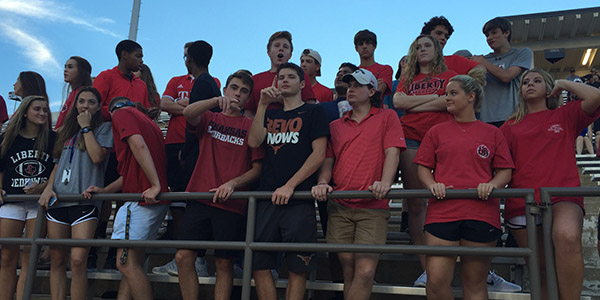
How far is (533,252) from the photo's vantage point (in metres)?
2.54

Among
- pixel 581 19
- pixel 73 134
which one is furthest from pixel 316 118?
pixel 581 19

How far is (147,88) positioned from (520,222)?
3895mm

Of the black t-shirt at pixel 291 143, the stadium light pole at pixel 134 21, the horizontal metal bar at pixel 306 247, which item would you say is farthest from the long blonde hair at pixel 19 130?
the stadium light pole at pixel 134 21

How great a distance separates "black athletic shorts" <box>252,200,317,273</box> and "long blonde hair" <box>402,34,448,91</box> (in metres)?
1.46

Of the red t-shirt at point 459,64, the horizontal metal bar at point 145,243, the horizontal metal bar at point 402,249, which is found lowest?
the horizontal metal bar at point 145,243

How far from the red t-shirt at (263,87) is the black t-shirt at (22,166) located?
1855mm

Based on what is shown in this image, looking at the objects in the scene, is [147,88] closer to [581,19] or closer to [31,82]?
[31,82]

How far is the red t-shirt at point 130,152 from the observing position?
361cm

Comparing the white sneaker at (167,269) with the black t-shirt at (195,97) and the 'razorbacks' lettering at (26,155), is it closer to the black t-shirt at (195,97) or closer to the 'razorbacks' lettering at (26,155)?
the black t-shirt at (195,97)

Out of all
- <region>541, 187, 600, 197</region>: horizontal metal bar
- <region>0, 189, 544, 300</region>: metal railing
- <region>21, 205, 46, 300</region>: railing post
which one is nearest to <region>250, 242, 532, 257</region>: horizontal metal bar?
<region>0, 189, 544, 300</region>: metal railing

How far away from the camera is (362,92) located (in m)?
3.45

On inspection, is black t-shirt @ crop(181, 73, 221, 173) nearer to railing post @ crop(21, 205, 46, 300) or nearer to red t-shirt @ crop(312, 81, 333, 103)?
railing post @ crop(21, 205, 46, 300)

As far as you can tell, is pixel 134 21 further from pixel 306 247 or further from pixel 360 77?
pixel 306 247

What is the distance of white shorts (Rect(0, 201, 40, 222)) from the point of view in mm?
3992
